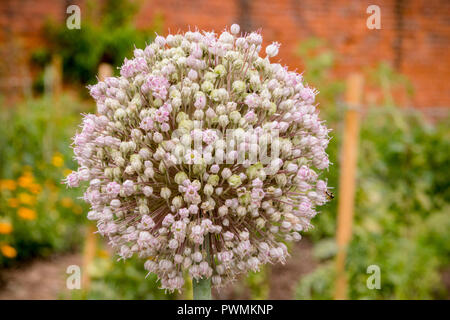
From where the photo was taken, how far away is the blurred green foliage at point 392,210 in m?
3.29

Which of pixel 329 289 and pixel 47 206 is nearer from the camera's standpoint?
pixel 329 289

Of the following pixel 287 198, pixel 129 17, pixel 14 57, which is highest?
pixel 129 17

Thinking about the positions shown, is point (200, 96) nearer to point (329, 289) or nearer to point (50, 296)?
point (329, 289)

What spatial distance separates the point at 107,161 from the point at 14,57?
6.58 m

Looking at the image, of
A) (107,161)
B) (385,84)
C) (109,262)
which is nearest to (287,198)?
(107,161)

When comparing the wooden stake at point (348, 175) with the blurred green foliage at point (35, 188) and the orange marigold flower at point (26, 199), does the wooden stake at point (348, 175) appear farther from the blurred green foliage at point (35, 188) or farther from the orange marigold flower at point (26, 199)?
the orange marigold flower at point (26, 199)

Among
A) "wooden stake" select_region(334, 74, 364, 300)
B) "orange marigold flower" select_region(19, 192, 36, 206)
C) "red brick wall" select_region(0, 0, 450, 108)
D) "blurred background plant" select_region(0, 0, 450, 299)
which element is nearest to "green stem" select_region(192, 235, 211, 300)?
"blurred background plant" select_region(0, 0, 450, 299)

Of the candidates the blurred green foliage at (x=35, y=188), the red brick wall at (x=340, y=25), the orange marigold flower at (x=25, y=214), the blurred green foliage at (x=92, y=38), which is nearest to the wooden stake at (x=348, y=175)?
the blurred green foliage at (x=35, y=188)

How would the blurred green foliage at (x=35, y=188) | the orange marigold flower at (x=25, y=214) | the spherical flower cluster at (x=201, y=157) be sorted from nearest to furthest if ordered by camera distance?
the spherical flower cluster at (x=201, y=157), the orange marigold flower at (x=25, y=214), the blurred green foliage at (x=35, y=188)

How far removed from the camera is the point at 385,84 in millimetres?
5281

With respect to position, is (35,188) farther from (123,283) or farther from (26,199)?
(123,283)

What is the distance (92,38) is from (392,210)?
5.86 metres

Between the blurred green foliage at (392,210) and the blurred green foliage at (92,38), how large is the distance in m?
3.66

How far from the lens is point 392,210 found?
4195 mm
